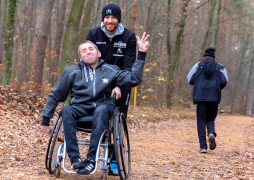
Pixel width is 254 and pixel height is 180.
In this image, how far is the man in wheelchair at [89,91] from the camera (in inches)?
137

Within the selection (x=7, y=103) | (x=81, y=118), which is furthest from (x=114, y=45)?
(x=7, y=103)

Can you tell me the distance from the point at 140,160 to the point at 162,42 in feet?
69.7

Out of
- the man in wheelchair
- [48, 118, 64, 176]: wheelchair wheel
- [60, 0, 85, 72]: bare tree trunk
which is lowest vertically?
[48, 118, 64, 176]: wheelchair wheel

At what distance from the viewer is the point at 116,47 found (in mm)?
4406

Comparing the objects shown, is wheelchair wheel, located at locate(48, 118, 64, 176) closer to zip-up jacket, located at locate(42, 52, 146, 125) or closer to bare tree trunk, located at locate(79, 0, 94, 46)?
zip-up jacket, located at locate(42, 52, 146, 125)

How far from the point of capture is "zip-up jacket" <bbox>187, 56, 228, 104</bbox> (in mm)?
6570

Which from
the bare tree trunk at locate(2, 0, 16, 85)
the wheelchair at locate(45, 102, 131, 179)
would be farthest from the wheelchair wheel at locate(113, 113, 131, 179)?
the bare tree trunk at locate(2, 0, 16, 85)

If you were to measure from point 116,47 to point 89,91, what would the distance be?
93cm

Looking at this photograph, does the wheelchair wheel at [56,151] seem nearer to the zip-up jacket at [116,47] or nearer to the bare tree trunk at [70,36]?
the zip-up jacket at [116,47]

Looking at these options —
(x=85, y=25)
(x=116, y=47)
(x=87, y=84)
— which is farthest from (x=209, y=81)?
(x=85, y=25)

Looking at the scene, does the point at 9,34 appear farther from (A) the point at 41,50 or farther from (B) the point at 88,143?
(B) the point at 88,143

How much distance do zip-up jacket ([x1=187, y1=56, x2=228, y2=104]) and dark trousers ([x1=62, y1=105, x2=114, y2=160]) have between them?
3434 mm

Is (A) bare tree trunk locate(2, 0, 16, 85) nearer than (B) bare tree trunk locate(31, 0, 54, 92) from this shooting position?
Yes

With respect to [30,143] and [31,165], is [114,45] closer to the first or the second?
[31,165]
